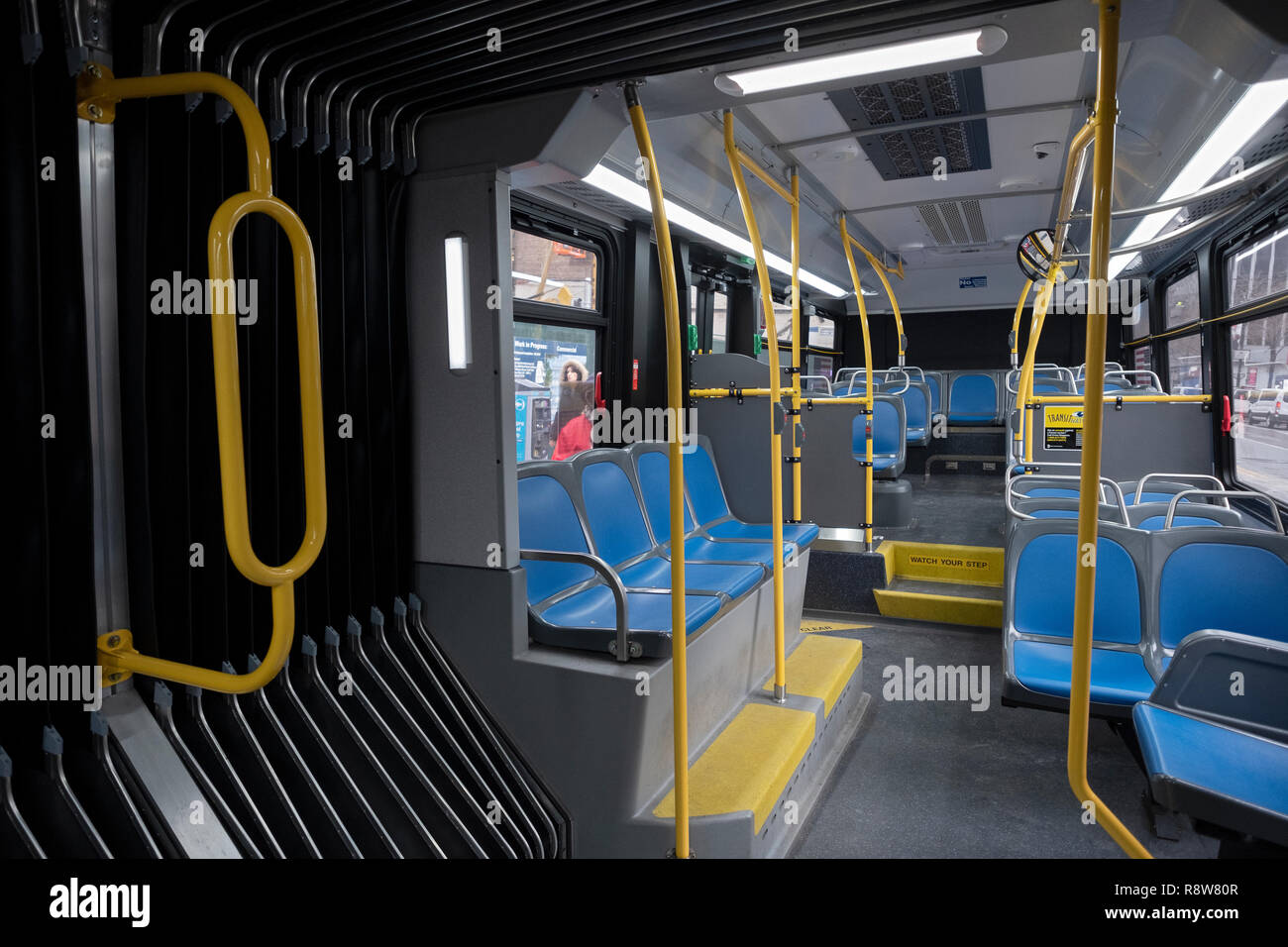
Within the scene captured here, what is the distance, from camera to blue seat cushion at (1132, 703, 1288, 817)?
1688 millimetres

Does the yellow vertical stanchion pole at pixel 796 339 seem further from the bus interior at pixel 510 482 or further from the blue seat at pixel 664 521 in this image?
the blue seat at pixel 664 521

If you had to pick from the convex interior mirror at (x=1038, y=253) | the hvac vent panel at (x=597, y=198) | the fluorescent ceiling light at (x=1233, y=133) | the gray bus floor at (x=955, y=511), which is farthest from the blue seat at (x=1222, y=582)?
the hvac vent panel at (x=597, y=198)

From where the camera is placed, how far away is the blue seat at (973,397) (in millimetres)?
10699

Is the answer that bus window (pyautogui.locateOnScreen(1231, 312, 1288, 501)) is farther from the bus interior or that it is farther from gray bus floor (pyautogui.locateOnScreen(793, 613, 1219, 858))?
gray bus floor (pyautogui.locateOnScreen(793, 613, 1219, 858))

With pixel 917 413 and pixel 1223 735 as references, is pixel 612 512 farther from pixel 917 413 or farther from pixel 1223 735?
pixel 917 413

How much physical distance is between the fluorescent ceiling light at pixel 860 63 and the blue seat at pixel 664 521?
7.12 feet

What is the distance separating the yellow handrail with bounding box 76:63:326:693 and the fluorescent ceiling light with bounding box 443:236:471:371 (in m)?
1.01

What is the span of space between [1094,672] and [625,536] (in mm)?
2140

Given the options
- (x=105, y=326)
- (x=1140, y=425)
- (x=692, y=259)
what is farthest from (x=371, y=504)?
(x=1140, y=425)

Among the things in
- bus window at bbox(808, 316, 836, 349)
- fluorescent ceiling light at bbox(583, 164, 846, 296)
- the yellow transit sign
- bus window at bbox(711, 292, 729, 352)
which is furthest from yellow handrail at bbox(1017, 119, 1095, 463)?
bus window at bbox(808, 316, 836, 349)

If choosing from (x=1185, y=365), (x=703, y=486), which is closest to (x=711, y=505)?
(x=703, y=486)

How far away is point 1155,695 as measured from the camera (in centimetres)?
221

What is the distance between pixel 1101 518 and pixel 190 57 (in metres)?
4.05

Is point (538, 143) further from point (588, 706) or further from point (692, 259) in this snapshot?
point (692, 259)
